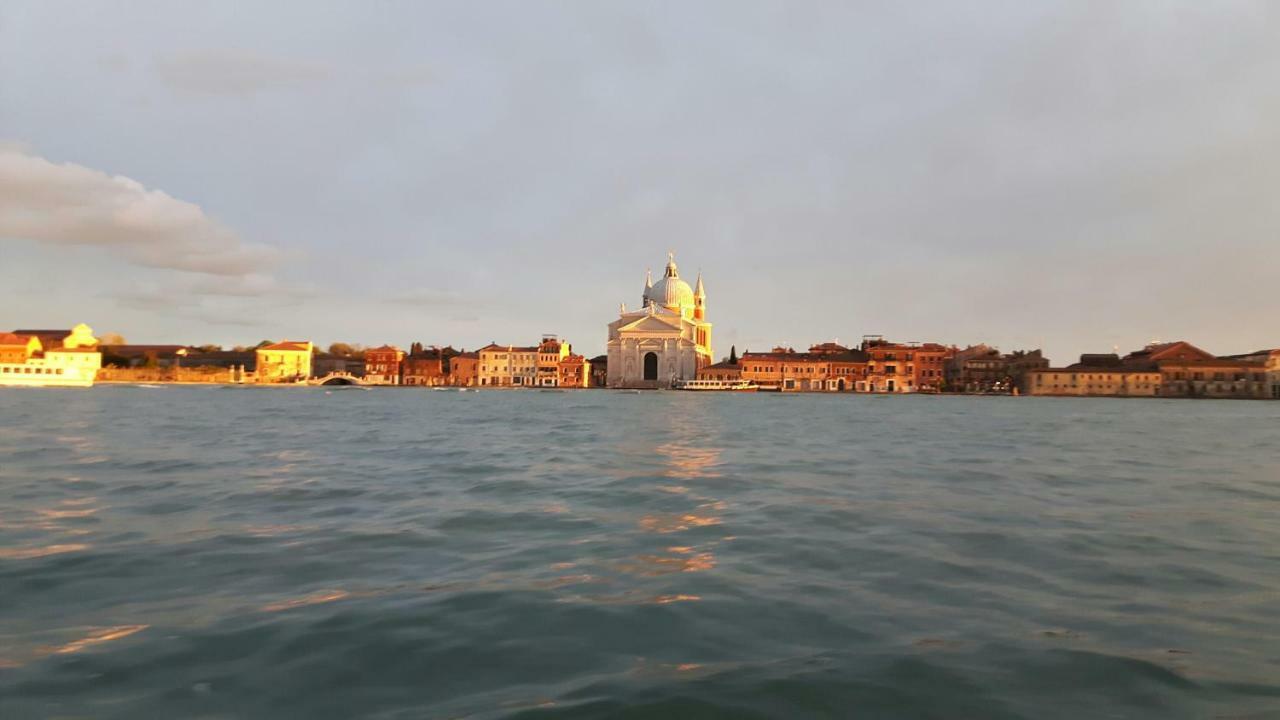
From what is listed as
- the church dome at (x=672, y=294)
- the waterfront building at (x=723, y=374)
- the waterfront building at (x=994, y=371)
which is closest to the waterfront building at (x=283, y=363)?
the church dome at (x=672, y=294)

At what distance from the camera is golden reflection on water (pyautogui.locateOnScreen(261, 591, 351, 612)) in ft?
13.4

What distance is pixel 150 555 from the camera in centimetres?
535

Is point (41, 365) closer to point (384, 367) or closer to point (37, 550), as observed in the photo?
point (384, 367)

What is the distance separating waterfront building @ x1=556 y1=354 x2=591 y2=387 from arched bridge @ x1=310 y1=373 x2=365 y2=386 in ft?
89.2

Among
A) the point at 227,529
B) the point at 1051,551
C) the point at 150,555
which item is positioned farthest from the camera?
the point at 227,529

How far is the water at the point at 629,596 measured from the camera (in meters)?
3.00

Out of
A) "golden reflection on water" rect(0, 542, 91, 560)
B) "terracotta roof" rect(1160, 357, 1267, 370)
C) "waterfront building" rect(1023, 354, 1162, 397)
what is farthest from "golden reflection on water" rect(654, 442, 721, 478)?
"terracotta roof" rect(1160, 357, 1267, 370)

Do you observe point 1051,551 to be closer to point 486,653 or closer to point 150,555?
point 486,653

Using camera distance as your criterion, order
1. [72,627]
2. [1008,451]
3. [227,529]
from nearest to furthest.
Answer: [72,627] → [227,529] → [1008,451]

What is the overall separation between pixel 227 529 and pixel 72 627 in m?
2.70

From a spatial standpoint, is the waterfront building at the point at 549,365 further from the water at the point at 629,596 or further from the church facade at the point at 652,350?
the water at the point at 629,596

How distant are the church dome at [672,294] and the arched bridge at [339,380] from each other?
131ft

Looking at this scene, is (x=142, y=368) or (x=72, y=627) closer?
(x=72, y=627)

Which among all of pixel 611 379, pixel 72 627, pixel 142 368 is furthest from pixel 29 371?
pixel 72 627
